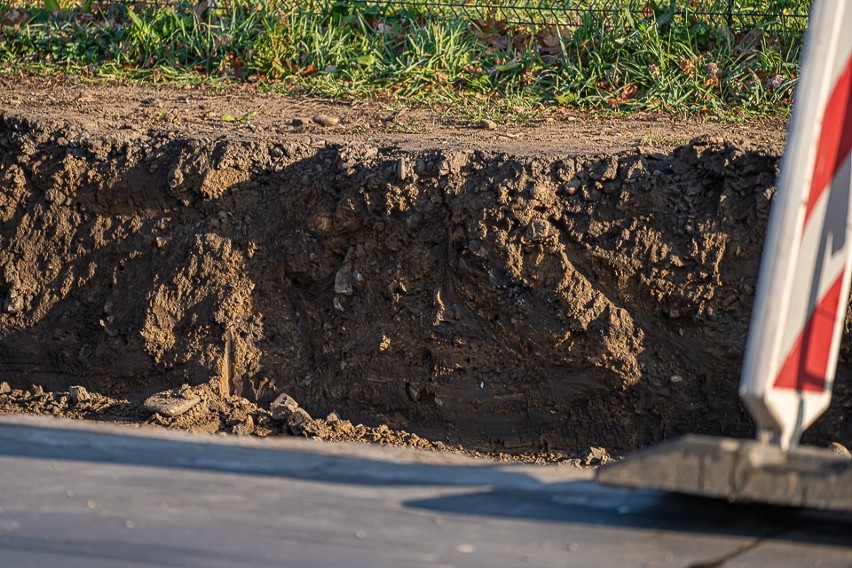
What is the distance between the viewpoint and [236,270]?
5832 mm

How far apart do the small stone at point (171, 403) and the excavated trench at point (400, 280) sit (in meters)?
0.62

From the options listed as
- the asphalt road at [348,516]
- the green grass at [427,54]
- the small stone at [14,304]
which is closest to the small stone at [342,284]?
the green grass at [427,54]

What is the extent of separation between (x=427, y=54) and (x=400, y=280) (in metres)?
2.54

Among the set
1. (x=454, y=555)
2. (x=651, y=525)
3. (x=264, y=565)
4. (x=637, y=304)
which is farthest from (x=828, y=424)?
(x=264, y=565)

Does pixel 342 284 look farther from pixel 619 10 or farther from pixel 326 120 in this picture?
pixel 619 10

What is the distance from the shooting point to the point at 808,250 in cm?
260

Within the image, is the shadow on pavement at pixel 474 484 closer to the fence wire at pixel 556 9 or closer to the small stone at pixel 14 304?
the small stone at pixel 14 304

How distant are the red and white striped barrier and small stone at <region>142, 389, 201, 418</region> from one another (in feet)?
10.1

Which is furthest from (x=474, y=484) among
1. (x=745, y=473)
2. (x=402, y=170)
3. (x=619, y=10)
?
(x=619, y=10)

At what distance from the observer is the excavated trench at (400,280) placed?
5195mm

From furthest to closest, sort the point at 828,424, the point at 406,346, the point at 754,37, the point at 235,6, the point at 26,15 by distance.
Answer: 1. the point at 26,15
2. the point at 235,6
3. the point at 754,37
4. the point at 406,346
5. the point at 828,424

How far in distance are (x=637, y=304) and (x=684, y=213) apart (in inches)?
20.8

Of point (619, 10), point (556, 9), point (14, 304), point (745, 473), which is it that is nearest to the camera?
point (745, 473)

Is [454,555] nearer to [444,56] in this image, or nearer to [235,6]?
[444,56]
